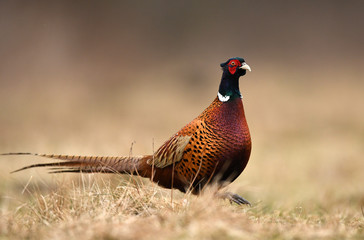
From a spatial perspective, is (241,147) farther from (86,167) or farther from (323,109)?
(323,109)

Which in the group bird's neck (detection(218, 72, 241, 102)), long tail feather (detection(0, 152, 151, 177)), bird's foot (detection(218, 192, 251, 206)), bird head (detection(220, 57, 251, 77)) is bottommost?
bird's foot (detection(218, 192, 251, 206))

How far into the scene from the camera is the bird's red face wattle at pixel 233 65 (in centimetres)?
415

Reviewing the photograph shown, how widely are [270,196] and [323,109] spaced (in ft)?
23.7

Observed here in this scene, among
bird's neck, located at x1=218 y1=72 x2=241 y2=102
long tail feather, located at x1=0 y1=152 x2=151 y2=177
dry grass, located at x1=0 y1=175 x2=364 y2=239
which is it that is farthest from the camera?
long tail feather, located at x1=0 y1=152 x2=151 y2=177

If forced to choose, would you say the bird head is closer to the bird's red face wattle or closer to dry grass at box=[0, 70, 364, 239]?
the bird's red face wattle

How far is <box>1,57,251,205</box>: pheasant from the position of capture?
392 centimetres

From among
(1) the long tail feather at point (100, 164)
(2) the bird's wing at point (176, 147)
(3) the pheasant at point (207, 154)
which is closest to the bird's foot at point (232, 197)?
(3) the pheasant at point (207, 154)

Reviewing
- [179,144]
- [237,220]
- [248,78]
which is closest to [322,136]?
[248,78]

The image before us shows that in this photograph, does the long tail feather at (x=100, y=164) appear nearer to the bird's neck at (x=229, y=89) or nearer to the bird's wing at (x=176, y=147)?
the bird's wing at (x=176, y=147)

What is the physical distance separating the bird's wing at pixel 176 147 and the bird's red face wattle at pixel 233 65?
0.48m

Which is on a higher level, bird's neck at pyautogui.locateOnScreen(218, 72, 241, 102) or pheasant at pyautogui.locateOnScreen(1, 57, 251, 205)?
bird's neck at pyautogui.locateOnScreen(218, 72, 241, 102)

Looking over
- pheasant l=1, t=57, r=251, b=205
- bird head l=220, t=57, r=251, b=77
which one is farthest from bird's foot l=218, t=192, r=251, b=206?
bird head l=220, t=57, r=251, b=77

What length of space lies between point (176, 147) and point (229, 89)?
0.63 meters

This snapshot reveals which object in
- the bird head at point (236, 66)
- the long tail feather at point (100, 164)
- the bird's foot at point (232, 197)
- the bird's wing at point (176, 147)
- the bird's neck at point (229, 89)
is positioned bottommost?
the bird's foot at point (232, 197)
